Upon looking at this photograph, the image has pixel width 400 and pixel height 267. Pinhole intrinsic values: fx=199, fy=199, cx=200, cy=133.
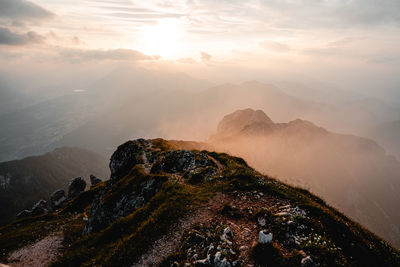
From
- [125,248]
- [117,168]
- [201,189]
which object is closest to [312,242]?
[201,189]

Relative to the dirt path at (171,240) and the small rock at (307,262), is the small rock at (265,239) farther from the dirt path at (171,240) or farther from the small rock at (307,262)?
the dirt path at (171,240)

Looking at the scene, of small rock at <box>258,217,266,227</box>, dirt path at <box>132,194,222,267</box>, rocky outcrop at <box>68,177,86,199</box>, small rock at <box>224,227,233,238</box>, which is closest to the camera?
dirt path at <box>132,194,222,267</box>

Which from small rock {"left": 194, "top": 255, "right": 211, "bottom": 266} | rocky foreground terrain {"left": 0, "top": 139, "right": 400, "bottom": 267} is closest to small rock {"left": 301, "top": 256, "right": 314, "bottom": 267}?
rocky foreground terrain {"left": 0, "top": 139, "right": 400, "bottom": 267}

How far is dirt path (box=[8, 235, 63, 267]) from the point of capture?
29188mm

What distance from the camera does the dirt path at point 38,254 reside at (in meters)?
29.2

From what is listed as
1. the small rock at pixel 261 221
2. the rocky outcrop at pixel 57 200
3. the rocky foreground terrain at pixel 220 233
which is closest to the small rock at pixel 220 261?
the rocky foreground terrain at pixel 220 233

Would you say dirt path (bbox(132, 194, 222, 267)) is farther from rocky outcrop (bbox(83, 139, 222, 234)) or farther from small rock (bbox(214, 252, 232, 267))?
rocky outcrop (bbox(83, 139, 222, 234))

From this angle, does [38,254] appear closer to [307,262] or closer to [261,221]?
[261,221]

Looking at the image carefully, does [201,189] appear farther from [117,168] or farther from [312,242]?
[117,168]

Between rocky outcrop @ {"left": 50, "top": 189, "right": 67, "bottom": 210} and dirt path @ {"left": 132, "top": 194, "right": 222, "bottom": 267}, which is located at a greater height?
dirt path @ {"left": 132, "top": 194, "right": 222, "bottom": 267}

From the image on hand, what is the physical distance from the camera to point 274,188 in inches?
978

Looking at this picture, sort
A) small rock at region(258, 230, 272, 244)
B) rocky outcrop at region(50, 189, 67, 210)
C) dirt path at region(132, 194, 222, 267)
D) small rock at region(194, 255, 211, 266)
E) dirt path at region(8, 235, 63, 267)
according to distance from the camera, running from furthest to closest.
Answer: rocky outcrop at region(50, 189, 67, 210)
dirt path at region(8, 235, 63, 267)
dirt path at region(132, 194, 222, 267)
small rock at region(258, 230, 272, 244)
small rock at region(194, 255, 211, 266)

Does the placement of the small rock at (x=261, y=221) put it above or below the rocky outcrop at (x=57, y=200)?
above

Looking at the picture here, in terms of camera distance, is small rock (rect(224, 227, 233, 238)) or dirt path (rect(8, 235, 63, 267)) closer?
small rock (rect(224, 227, 233, 238))
